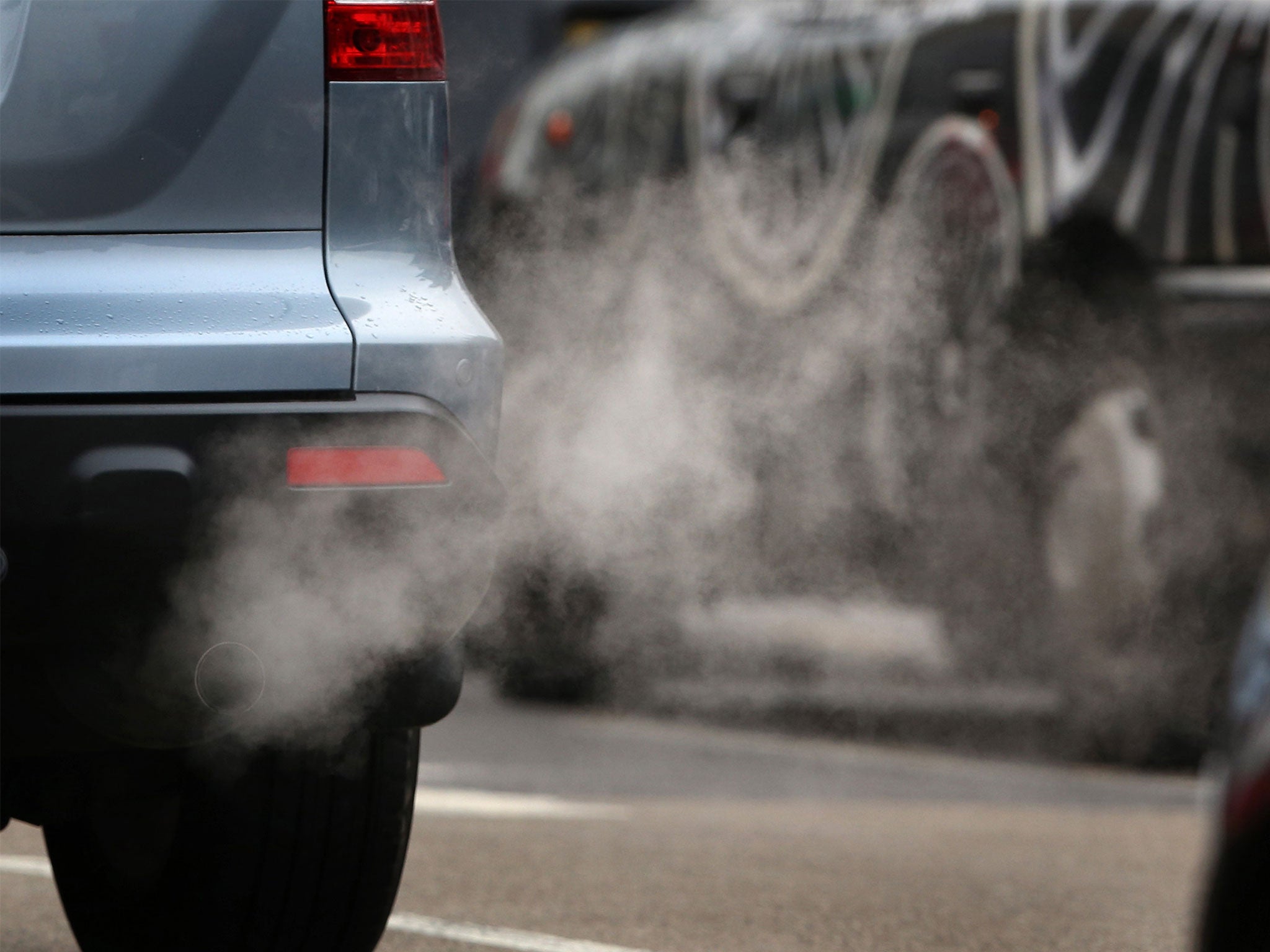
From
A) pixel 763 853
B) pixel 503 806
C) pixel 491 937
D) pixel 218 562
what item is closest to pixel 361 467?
pixel 218 562

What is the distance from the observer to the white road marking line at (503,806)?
6.26 metres

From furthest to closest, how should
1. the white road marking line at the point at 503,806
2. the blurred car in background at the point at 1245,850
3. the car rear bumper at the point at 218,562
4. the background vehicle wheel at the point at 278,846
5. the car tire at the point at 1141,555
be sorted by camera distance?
1. the car tire at the point at 1141,555
2. the white road marking line at the point at 503,806
3. the background vehicle wheel at the point at 278,846
4. the car rear bumper at the point at 218,562
5. the blurred car in background at the point at 1245,850

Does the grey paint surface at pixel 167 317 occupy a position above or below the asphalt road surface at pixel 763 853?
above

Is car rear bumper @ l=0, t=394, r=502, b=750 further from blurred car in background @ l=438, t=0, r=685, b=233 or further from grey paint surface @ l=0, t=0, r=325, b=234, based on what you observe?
blurred car in background @ l=438, t=0, r=685, b=233

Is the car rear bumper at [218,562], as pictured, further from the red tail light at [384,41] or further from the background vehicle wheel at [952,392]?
the background vehicle wheel at [952,392]

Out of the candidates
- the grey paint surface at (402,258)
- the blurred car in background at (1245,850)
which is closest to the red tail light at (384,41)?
the grey paint surface at (402,258)

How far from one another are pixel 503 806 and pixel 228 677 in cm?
341

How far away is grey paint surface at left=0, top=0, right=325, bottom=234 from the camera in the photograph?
314 centimetres

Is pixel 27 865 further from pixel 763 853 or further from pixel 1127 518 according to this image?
pixel 1127 518

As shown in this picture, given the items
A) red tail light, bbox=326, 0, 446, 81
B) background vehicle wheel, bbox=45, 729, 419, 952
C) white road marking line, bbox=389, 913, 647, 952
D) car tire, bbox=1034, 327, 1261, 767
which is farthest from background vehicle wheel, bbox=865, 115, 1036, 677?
red tail light, bbox=326, 0, 446, 81

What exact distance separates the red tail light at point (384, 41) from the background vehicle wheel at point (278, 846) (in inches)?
33.3

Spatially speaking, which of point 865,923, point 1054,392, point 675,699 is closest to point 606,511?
point 675,699

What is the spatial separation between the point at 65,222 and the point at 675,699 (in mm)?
6232

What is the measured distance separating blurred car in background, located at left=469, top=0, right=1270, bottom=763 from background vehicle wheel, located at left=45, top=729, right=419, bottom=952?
3905 mm
